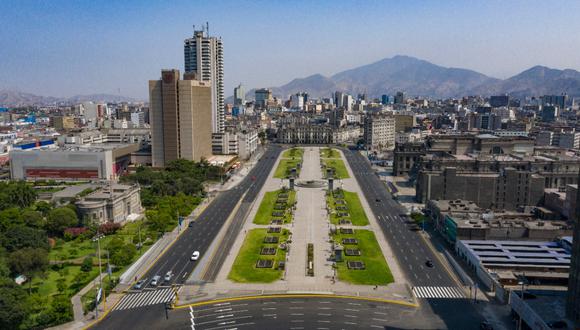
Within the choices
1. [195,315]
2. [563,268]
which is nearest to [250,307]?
[195,315]

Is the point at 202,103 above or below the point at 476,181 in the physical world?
above

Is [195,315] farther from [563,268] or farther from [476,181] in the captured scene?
[476,181]

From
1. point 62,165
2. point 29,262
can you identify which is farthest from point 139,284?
point 62,165

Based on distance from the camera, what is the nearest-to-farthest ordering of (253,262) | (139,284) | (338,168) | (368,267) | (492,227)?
(139,284) → (368,267) → (253,262) → (492,227) → (338,168)

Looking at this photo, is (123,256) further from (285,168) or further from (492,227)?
(285,168)

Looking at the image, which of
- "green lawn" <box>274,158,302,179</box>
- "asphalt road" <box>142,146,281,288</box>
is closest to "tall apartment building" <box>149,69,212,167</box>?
"asphalt road" <box>142,146,281,288</box>

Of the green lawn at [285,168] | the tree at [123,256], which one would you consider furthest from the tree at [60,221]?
the green lawn at [285,168]
